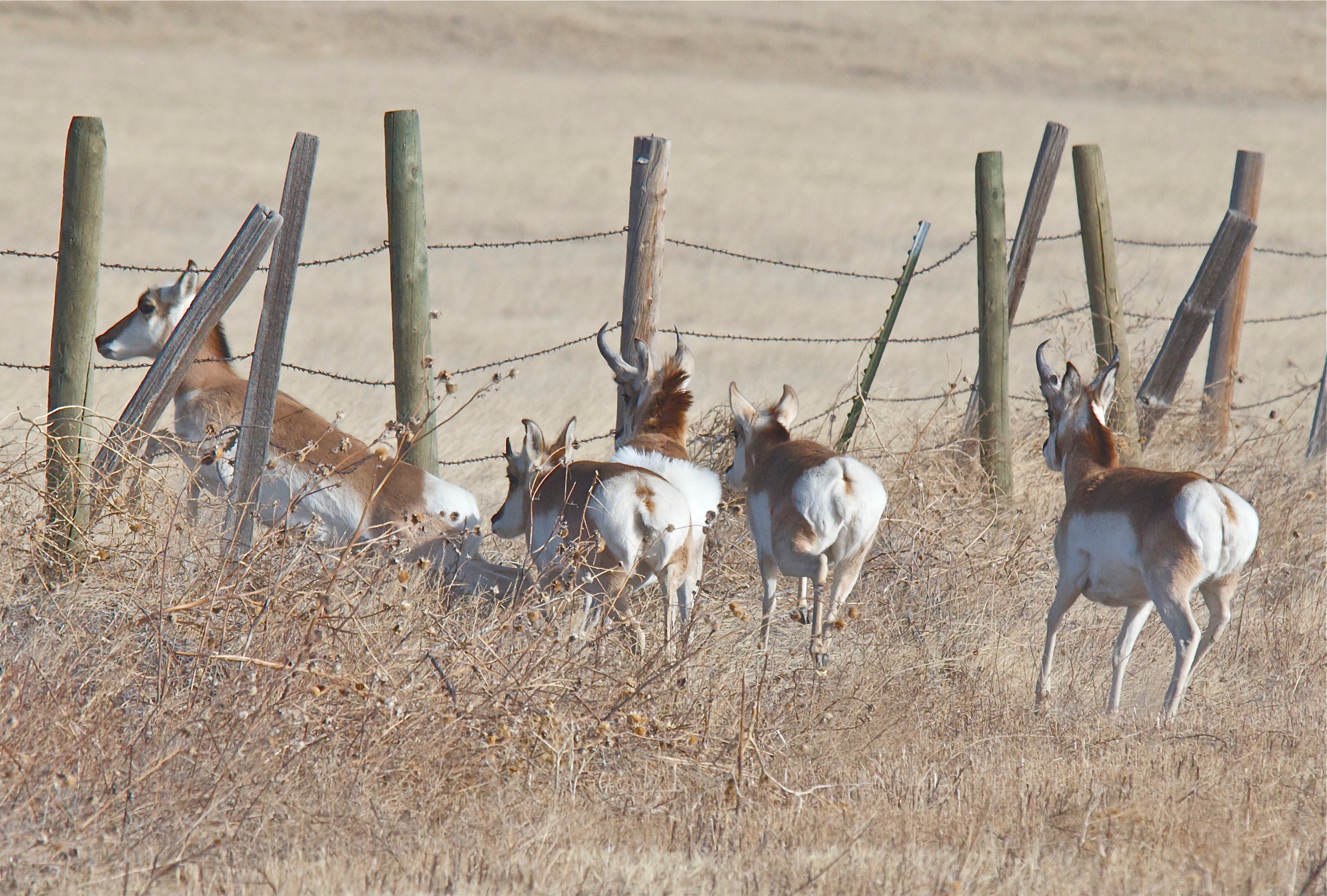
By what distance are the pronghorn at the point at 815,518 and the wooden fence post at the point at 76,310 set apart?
9.61 feet

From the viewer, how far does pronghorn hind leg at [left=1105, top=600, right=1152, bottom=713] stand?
575 cm

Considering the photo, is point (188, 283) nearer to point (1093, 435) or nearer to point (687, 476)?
point (687, 476)

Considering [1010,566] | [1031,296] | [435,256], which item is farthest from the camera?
[435,256]

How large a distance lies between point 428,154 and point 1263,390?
26.9m

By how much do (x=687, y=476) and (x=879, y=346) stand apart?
201cm

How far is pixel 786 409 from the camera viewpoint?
7.44 m

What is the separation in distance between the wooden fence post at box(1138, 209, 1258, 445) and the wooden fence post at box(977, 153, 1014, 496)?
130 cm

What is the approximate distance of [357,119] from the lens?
4016 cm

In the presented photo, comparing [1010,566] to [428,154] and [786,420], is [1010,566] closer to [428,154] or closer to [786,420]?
[786,420]

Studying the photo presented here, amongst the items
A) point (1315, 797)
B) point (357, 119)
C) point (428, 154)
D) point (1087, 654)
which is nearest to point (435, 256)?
point (428, 154)

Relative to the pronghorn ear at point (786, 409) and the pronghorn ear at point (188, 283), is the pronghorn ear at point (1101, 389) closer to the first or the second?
the pronghorn ear at point (786, 409)

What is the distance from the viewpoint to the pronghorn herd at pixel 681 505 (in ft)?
18.9

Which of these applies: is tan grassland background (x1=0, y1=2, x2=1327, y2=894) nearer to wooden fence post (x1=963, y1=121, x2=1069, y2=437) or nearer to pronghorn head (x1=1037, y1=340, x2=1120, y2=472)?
wooden fence post (x1=963, y1=121, x2=1069, y2=437)

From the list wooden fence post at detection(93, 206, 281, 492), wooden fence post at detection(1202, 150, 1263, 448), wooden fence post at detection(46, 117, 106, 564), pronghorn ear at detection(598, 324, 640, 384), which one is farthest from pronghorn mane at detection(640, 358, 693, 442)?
wooden fence post at detection(1202, 150, 1263, 448)
